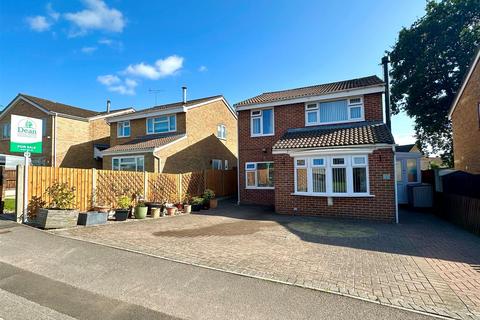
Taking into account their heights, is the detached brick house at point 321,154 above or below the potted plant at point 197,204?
above

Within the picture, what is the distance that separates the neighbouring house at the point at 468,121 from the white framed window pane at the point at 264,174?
11.1 meters

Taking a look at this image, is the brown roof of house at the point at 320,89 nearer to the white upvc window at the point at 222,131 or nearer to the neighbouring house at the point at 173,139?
the neighbouring house at the point at 173,139

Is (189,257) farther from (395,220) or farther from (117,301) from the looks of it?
(395,220)

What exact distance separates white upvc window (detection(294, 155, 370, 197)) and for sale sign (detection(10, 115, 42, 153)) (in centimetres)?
1146

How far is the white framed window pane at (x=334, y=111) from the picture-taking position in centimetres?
1460

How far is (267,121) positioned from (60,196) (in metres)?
11.6

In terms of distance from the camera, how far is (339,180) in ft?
38.5

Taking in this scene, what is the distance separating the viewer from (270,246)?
285 inches

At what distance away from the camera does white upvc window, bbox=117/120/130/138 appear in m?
22.3

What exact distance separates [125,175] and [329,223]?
9.78 meters

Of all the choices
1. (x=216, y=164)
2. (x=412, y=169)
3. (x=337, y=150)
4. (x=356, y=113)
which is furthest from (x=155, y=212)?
(x=412, y=169)

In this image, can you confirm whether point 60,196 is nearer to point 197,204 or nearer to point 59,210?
point 59,210

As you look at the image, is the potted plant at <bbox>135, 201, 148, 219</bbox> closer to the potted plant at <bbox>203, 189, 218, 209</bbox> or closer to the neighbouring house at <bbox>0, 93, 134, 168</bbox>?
the potted plant at <bbox>203, 189, 218, 209</bbox>

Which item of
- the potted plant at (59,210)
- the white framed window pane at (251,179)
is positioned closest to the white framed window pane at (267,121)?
the white framed window pane at (251,179)
